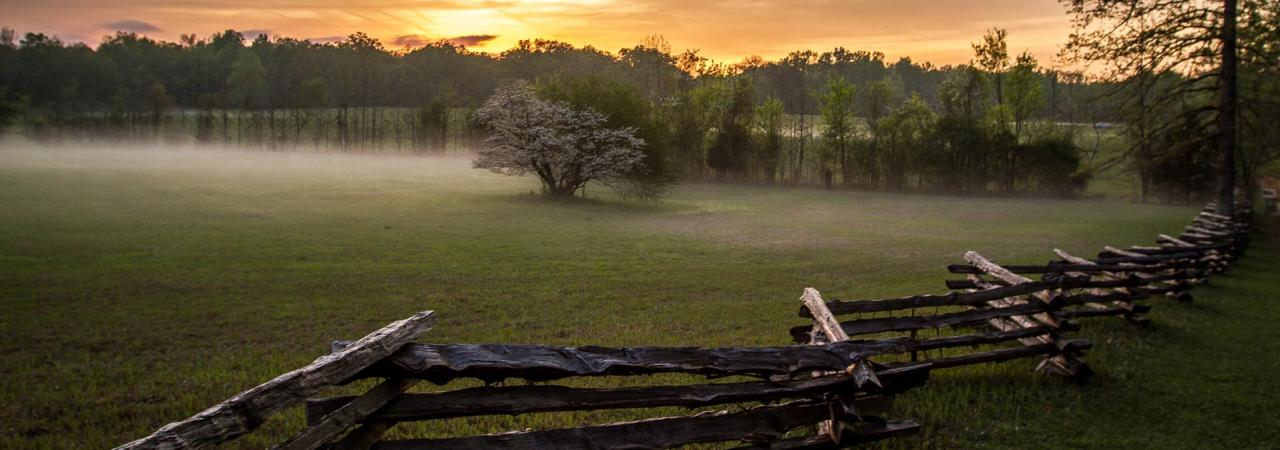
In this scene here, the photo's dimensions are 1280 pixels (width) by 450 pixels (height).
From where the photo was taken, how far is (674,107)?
57.8 metres

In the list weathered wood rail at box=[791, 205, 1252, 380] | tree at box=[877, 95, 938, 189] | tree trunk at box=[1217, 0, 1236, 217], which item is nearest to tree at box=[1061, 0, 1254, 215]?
tree trunk at box=[1217, 0, 1236, 217]

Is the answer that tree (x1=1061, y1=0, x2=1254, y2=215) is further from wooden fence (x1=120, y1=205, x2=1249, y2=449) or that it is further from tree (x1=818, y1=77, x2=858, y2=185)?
tree (x1=818, y1=77, x2=858, y2=185)

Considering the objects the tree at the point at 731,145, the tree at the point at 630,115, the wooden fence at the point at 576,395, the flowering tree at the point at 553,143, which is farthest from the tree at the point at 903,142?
the wooden fence at the point at 576,395

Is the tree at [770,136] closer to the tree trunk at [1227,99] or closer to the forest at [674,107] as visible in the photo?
the forest at [674,107]

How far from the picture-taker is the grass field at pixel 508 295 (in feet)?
23.8

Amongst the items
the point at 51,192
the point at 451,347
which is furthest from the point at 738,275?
the point at 51,192

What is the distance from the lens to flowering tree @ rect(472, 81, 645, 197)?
36656 mm

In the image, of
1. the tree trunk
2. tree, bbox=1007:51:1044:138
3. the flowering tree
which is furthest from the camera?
tree, bbox=1007:51:1044:138

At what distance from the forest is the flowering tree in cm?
242

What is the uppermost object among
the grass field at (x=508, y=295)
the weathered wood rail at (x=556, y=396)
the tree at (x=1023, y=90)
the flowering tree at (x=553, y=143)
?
the tree at (x=1023, y=90)

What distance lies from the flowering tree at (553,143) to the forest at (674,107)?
242 centimetres

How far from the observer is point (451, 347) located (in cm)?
418

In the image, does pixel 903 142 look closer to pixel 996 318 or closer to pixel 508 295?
pixel 508 295

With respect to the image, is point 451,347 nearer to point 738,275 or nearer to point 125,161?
point 738,275
